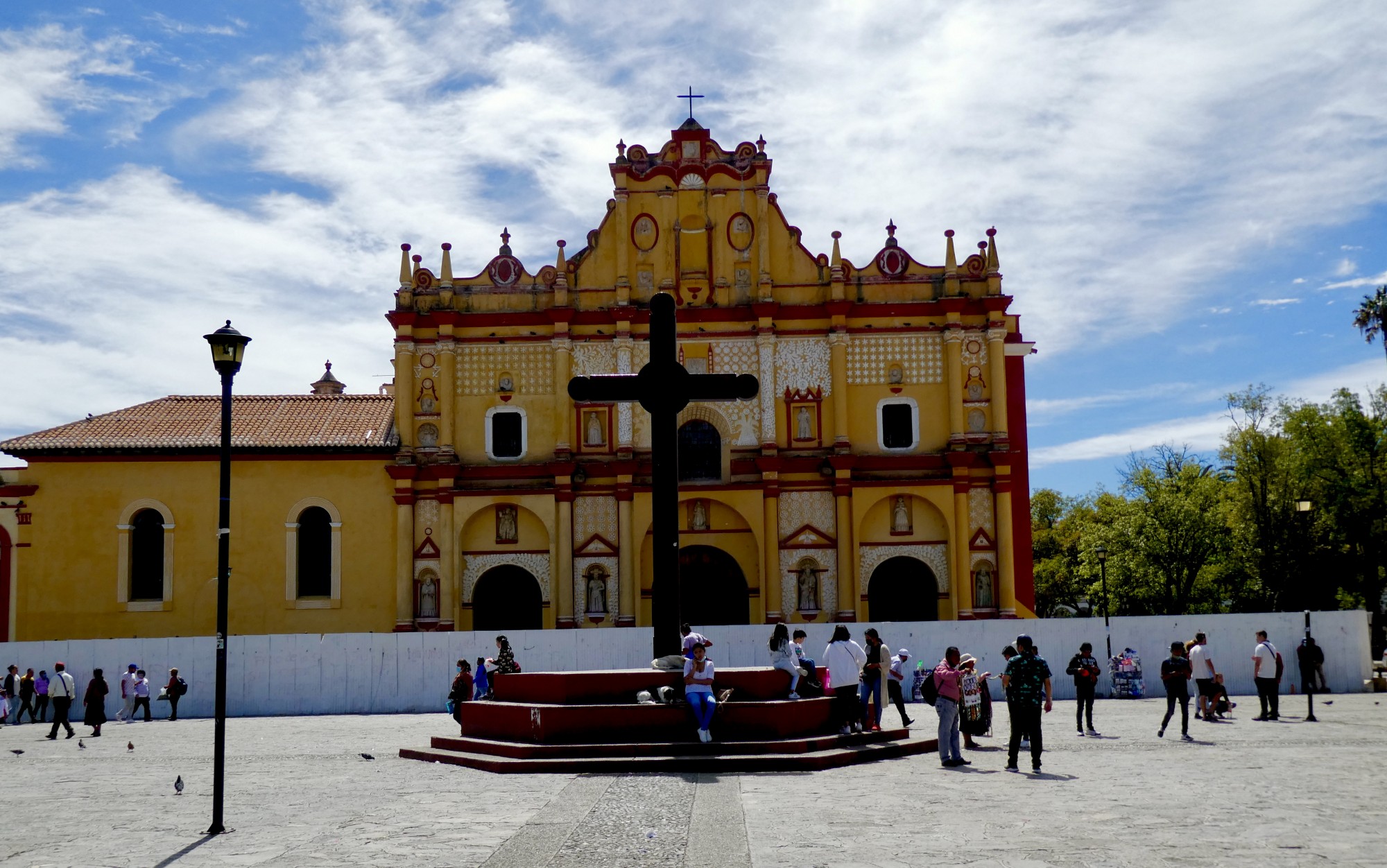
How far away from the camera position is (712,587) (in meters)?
37.2

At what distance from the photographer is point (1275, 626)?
30531mm

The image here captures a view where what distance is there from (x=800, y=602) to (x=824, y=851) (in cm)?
2673

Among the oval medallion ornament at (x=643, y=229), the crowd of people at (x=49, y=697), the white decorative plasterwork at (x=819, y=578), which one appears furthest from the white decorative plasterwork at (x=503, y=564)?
the oval medallion ornament at (x=643, y=229)

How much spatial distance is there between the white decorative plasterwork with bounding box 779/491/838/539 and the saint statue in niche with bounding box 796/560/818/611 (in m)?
1.10

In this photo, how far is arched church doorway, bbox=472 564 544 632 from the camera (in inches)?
1455

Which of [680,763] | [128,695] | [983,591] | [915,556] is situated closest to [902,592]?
[915,556]

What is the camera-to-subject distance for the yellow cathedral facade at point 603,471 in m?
36.6

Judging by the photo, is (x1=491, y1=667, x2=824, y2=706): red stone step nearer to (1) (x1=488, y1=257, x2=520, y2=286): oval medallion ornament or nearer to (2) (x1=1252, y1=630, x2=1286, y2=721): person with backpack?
(2) (x1=1252, y1=630, x2=1286, y2=721): person with backpack

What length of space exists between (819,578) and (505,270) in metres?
12.5

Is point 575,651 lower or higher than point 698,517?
lower

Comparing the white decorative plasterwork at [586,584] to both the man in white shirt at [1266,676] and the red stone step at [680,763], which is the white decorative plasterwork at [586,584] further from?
the red stone step at [680,763]

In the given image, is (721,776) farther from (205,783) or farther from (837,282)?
(837,282)

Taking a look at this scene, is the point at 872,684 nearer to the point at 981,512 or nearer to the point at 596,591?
the point at 596,591

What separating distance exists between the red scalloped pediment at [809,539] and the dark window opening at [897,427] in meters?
3.12
